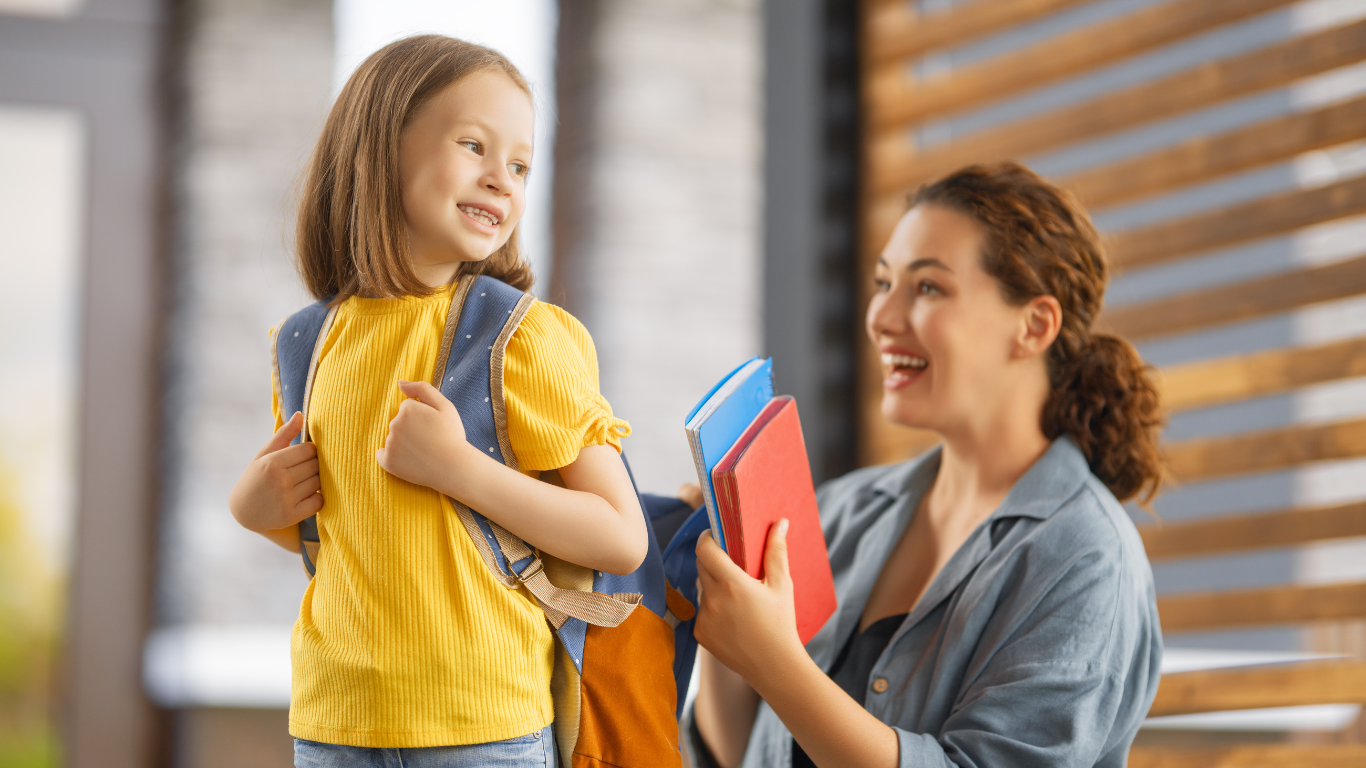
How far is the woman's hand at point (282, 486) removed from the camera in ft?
3.38

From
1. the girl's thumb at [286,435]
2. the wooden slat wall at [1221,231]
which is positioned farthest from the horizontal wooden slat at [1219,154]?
the girl's thumb at [286,435]

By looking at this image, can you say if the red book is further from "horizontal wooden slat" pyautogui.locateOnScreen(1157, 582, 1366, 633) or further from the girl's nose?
"horizontal wooden slat" pyautogui.locateOnScreen(1157, 582, 1366, 633)

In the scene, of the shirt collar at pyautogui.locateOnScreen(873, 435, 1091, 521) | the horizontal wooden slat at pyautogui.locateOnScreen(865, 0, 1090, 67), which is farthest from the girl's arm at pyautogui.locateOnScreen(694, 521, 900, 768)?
the horizontal wooden slat at pyautogui.locateOnScreen(865, 0, 1090, 67)

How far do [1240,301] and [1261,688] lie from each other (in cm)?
66

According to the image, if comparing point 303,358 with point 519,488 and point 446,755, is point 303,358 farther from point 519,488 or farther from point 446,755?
point 446,755

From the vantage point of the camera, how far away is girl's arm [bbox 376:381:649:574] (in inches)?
36.9

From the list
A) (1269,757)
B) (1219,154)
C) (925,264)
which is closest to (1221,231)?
(1219,154)

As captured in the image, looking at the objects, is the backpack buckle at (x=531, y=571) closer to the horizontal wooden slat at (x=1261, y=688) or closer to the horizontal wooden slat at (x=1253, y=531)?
the horizontal wooden slat at (x=1261, y=688)

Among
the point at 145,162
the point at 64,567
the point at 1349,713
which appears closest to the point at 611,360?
the point at 145,162

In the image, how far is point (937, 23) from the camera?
7.30 feet

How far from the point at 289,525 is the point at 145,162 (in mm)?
2551

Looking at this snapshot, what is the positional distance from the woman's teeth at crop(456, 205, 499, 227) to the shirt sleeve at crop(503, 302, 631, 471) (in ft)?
0.35

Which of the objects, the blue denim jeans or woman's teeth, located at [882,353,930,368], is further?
woman's teeth, located at [882,353,930,368]

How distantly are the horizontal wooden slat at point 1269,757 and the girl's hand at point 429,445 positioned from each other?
133 centimetres
